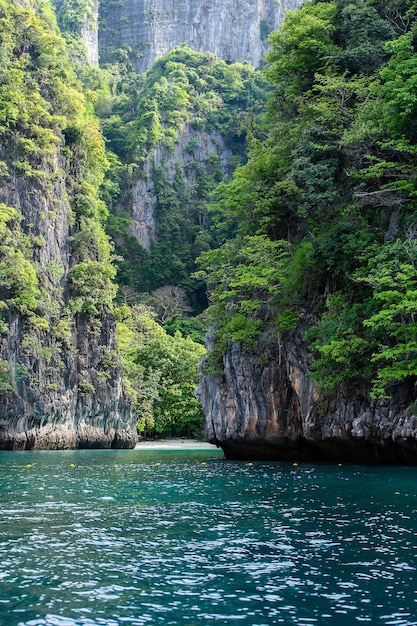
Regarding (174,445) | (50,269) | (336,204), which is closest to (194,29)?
(50,269)

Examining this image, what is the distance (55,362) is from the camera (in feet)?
156

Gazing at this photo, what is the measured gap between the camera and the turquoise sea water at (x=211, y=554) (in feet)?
26.6

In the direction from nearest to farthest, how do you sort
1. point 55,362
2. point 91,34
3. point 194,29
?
point 55,362 < point 91,34 < point 194,29

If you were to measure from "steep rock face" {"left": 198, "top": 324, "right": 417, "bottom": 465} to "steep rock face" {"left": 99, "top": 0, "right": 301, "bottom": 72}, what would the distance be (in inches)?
3359

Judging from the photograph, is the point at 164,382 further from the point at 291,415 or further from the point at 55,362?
the point at 291,415

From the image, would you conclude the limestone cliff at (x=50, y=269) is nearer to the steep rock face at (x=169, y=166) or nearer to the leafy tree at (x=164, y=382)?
the leafy tree at (x=164, y=382)

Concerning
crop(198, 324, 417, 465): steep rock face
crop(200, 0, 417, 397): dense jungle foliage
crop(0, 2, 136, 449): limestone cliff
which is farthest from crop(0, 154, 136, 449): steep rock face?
crop(200, 0, 417, 397): dense jungle foliage

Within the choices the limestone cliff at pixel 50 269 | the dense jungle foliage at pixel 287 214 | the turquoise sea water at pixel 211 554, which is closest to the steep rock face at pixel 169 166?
the dense jungle foliage at pixel 287 214

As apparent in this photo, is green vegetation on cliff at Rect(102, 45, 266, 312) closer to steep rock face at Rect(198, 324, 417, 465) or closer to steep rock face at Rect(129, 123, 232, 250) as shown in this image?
steep rock face at Rect(129, 123, 232, 250)

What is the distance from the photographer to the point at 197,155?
91.2m

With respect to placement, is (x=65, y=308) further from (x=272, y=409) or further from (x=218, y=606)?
(x=218, y=606)

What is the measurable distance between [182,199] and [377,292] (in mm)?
66169

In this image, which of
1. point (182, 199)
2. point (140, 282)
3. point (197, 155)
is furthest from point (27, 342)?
point (197, 155)

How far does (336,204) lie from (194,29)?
88800 millimetres
